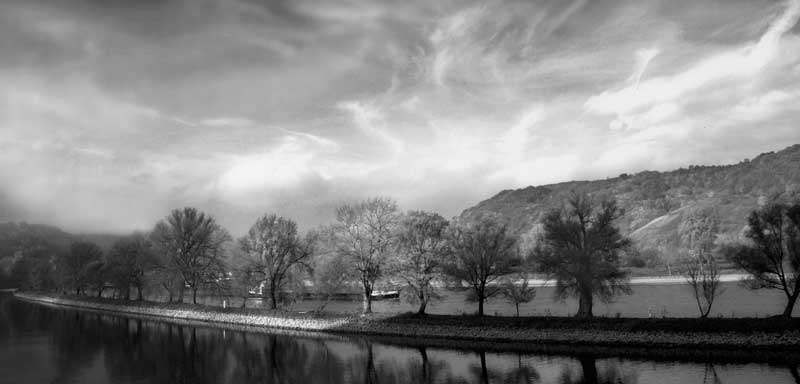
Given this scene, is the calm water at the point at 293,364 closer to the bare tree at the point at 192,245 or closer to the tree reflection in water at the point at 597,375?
the tree reflection in water at the point at 597,375

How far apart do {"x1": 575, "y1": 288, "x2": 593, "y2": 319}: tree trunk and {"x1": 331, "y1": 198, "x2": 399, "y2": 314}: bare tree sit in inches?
868

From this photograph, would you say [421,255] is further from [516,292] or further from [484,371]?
[484,371]

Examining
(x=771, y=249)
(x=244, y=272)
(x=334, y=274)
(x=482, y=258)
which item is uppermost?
(x=771, y=249)

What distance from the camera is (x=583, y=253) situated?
45562mm

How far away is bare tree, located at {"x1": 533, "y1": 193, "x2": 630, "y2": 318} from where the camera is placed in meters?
44.5

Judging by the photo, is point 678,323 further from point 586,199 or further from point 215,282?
point 215,282

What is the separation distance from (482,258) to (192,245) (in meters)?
51.1

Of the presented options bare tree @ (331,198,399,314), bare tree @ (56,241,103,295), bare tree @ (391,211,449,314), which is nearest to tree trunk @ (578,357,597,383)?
bare tree @ (391,211,449,314)

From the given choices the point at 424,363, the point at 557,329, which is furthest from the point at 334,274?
the point at 557,329

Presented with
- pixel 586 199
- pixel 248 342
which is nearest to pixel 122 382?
pixel 248 342

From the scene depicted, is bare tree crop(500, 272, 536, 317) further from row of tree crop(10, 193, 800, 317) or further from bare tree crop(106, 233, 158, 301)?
bare tree crop(106, 233, 158, 301)

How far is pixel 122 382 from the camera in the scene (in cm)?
3791

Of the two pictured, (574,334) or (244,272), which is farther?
(244,272)

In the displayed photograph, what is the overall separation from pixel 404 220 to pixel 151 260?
5209 centimetres
